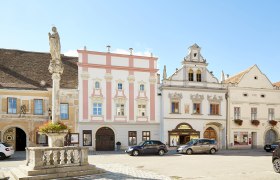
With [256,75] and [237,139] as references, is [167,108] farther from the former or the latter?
[256,75]

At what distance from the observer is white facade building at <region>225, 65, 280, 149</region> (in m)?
39.9

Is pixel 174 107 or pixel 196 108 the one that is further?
pixel 196 108

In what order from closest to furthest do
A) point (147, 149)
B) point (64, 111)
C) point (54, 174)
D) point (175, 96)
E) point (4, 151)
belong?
point (54, 174)
point (4, 151)
point (147, 149)
point (64, 111)
point (175, 96)

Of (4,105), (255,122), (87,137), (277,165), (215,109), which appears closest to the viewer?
(277,165)

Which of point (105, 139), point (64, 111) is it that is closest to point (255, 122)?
point (105, 139)

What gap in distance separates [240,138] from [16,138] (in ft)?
85.2

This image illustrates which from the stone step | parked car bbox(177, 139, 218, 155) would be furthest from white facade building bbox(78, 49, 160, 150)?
the stone step

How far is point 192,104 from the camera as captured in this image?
1515 inches

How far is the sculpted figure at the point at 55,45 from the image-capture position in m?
16.7

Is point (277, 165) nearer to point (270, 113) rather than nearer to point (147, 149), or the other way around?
point (147, 149)

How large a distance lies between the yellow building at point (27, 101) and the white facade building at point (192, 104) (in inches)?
412

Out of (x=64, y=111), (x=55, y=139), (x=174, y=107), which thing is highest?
(x=174, y=107)

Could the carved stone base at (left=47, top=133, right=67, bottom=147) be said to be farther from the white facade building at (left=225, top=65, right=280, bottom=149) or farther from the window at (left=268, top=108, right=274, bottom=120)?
the window at (left=268, top=108, right=274, bottom=120)

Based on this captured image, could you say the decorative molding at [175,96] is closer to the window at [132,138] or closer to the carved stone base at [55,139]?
the window at [132,138]
